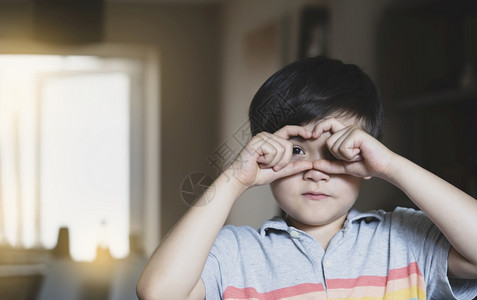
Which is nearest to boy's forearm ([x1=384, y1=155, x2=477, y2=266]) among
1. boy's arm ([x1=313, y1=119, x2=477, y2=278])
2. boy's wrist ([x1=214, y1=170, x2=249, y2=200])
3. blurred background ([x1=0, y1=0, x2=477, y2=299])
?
boy's arm ([x1=313, y1=119, x2=477, y2=278])

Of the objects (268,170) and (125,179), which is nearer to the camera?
(268,170)

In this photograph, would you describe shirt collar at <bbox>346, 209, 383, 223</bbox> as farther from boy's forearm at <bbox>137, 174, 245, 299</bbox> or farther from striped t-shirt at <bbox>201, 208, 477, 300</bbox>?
boy's forearm at <bbox>137, 174, 245, 299</bbox>

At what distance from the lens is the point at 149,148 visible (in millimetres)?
3699

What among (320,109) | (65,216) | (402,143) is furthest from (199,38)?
(320,109)

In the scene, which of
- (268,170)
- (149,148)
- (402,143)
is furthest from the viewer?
(149,148)

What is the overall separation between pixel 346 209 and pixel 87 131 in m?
2.92

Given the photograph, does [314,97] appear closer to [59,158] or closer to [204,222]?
[204,222]

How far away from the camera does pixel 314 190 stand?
0.82 meters

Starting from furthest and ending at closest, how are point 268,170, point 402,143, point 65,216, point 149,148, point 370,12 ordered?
point 149,148
point 65,216
point 370,12
point 402,143
point 268,170

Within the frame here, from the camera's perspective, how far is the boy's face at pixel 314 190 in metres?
0.82

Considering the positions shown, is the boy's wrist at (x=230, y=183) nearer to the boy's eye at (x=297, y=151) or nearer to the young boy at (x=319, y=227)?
the young boy at (x=319, y=227)

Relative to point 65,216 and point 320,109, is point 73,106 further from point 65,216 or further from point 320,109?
point 320,109

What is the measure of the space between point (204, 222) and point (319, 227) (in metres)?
0.21

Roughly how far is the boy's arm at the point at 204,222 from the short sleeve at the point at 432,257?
183mm
